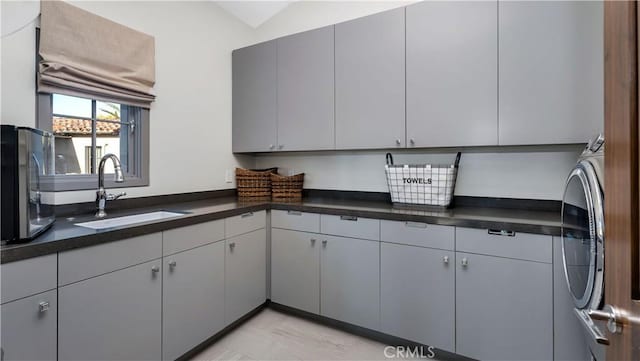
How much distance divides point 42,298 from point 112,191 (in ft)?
3.18

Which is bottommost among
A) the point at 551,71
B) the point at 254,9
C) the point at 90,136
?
the point at 90,136

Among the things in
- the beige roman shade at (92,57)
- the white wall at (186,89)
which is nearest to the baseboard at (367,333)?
the white wall at (186,89)

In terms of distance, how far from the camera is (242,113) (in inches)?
113

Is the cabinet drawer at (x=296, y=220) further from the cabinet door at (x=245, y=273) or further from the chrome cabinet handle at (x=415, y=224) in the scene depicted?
the chrome cabinet handle at (x=415, y=224)

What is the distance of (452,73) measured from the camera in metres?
1.98

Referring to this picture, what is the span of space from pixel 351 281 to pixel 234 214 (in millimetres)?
909

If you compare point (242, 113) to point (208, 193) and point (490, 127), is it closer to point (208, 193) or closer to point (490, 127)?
point (208, 193)

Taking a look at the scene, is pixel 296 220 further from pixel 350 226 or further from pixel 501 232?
pixel 501 232

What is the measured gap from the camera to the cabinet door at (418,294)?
1.79 m

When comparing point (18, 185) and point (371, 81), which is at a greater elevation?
point (371, 81)

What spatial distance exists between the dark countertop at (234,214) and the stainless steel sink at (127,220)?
0.12ft

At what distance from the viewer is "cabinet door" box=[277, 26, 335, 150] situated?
244cm

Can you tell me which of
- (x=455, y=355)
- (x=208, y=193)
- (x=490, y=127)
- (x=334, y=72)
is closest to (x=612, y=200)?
(x=490, y=127)

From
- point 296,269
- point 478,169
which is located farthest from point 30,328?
point 478,169
